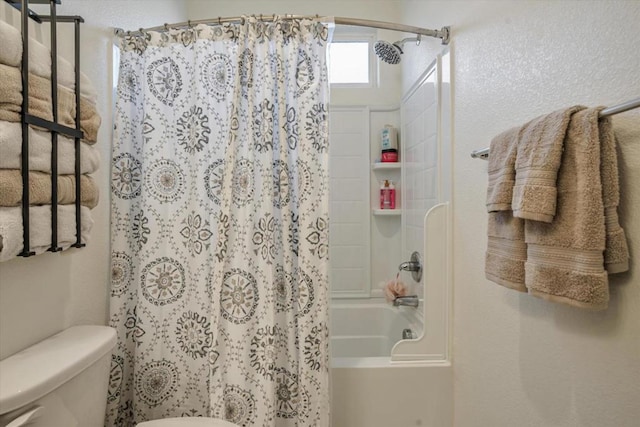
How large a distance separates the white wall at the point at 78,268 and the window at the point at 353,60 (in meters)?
1.35

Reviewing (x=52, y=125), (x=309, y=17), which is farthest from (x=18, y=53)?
(x=309, y=17)

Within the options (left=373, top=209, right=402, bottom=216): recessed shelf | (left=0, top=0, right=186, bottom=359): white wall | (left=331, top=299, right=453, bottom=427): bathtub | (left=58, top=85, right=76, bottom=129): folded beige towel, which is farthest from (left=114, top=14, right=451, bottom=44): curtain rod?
(left=331, top=299, right=453, bottom=427): bathtub

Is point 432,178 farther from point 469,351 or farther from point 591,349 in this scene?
point 591,349

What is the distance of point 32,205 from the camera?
2.94 ft

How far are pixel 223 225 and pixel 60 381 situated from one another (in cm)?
65

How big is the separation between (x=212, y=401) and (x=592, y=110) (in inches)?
57.0

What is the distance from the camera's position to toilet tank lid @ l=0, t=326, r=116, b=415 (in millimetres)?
788

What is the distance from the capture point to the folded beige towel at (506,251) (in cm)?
90

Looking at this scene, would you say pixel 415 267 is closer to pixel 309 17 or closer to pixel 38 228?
pixel 309 17

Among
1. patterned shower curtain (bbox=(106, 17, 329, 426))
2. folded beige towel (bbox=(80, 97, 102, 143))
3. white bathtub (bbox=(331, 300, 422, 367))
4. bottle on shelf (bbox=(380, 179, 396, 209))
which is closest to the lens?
folded beige towel (bbox=(80, 97, 102, 143))

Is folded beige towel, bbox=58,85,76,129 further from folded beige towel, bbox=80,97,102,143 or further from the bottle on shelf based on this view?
the bottle on shelf

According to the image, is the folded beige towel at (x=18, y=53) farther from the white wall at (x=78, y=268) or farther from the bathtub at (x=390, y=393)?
the bathtub at (x=390, y=393)

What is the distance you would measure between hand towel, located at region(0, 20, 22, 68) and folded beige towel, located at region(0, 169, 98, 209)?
0.25 meters

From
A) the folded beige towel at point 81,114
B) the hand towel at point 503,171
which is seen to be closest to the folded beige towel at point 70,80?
the folded beige towel at point 81,114
